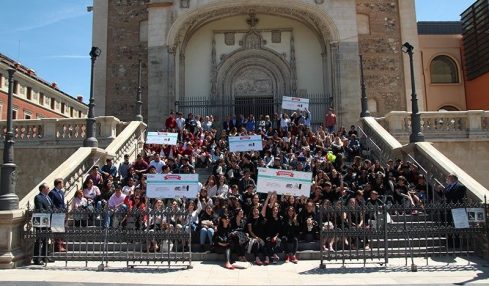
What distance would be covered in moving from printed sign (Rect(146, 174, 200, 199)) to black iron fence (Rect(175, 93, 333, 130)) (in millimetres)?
13702

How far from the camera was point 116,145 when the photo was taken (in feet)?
50.3

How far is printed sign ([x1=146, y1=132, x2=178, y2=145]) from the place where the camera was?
1556cm

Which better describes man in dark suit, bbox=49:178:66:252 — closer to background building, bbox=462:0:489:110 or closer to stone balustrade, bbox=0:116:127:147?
stone balustrade, bbox=0:116:127:147

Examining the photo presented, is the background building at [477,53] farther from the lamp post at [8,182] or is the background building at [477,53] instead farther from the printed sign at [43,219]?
the lamp post at [8,182]

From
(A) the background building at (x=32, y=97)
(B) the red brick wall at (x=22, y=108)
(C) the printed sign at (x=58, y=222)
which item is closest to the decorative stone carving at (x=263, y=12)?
(C) the printed sign at (x=58, y=222)

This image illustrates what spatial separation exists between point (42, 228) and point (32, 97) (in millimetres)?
41601

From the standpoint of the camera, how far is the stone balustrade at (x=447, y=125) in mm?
16641

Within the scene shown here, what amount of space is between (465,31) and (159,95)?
2391cm

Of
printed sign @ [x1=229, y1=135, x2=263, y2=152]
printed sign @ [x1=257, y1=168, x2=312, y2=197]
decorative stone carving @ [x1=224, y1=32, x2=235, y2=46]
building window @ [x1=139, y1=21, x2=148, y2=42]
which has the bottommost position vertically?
printed sign @ [x1=257, y1=168, x2=312, y2=197]

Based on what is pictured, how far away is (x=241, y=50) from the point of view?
24.6m

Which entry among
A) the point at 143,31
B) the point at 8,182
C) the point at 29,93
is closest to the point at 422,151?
the point at 8,182

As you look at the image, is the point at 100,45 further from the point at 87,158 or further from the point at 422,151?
the point at 422,151

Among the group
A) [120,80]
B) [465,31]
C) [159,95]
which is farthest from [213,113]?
[465,31]

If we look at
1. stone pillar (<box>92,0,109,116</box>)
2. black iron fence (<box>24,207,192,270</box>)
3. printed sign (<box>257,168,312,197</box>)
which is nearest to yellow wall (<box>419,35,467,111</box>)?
stone pillar (<box>92,0,109,116</box>)
